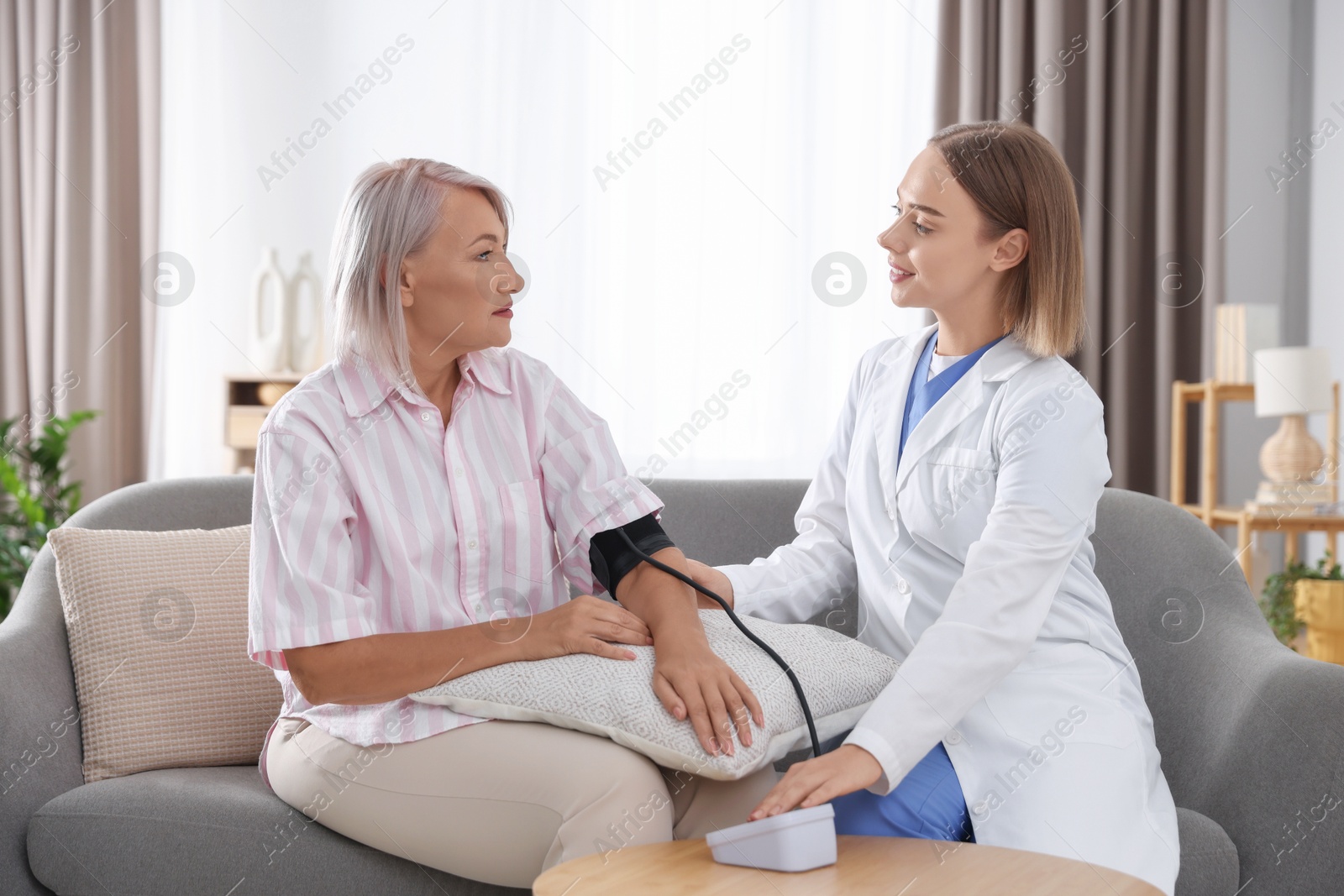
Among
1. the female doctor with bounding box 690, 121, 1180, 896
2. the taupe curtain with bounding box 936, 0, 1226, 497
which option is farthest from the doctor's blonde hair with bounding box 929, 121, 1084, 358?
the taupe curtain with bounding box 936, 0, 1226, 497

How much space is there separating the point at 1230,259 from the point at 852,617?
→ 8.03 ft

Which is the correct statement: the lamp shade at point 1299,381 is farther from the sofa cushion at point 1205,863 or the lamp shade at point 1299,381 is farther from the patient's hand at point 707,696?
the patient's hand at point 707,696

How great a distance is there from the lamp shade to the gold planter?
0.64 m

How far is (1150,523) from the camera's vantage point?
5.51ft

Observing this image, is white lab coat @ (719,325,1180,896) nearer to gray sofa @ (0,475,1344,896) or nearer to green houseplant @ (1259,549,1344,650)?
gray sofa @ (0,475,1344,896)

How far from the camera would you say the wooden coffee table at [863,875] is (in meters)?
0.90

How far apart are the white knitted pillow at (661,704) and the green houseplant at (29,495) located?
7.81 ft

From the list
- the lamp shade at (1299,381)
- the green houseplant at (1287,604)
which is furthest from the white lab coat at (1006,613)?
the lamp shade at (1299,381)

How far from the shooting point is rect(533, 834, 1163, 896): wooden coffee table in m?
0.90

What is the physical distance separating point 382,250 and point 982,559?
2.61 feet

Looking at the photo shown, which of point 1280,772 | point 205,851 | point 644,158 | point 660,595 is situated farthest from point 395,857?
point 644,158

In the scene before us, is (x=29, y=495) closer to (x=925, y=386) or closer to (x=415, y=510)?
(x=415, y=510)

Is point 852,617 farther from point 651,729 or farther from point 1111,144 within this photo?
point 1111,144

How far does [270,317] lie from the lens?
3441mm
